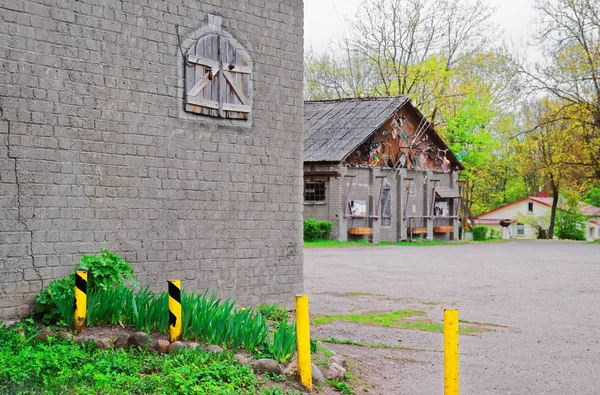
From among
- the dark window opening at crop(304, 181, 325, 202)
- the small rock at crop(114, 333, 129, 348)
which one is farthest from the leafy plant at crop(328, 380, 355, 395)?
the dark window opening at crop(304, 181, 325, 202)

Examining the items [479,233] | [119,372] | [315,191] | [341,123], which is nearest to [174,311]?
[119,372]

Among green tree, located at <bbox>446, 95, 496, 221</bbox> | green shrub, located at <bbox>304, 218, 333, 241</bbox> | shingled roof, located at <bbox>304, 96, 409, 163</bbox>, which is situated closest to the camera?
green shrub, located at <bbox>304, 218, 333, 241</bbox>

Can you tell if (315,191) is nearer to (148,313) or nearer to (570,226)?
(570,226)

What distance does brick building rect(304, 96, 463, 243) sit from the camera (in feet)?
126

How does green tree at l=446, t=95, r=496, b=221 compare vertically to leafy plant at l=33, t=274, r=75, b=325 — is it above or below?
above

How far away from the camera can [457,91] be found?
5828cm

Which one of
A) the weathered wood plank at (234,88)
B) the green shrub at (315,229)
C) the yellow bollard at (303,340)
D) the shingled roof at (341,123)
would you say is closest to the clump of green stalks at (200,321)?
the yellow bollard at (303,340)

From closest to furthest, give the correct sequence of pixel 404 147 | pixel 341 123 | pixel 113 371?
pixel 113 371 → pixel 341 123 → pixel 404 147

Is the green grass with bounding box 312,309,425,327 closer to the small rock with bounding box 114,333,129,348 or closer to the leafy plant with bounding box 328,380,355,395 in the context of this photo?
the leafy plant with bounding box 328,380,355,395

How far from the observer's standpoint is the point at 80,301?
8992mm

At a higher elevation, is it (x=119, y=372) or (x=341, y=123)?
(x=341, y=123)

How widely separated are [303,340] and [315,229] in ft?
97.3

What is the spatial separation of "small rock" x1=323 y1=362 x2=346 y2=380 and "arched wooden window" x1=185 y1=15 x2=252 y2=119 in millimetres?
4687

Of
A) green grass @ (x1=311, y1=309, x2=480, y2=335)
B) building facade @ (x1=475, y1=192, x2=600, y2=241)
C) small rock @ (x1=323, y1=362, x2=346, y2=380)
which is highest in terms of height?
building facade @ (x1=475, y1=192, x2=600, y2=241)
